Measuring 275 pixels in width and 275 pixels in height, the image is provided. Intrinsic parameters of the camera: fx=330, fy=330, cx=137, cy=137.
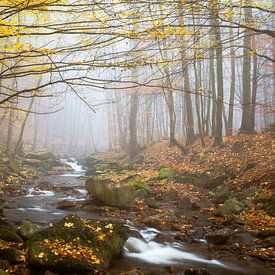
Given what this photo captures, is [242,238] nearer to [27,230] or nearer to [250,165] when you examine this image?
[27,230]

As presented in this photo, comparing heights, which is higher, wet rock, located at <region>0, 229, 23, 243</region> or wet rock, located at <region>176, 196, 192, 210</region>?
wet rock, located at <region>0, 229, 23, 243</region>

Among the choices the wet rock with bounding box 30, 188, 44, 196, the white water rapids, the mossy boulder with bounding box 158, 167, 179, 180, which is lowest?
the white water rapids

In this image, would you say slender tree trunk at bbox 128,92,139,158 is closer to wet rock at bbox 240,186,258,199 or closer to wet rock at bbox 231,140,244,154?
wet rock at bbox 231,140,244,154

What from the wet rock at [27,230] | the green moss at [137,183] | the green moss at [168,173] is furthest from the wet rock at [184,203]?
the wet rock at [27,230]

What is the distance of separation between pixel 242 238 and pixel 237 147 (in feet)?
27.7

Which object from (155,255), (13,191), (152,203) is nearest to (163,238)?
(155,255)

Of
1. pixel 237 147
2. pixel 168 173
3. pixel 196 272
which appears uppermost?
pixel 237 147

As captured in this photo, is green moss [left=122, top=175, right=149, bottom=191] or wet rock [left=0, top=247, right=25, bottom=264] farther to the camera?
green moss [left=122, top=175, right=149, bottom=191]

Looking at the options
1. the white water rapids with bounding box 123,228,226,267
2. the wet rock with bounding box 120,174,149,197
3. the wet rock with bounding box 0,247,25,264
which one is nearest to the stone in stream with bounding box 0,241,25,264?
the wet rock with bounding box 0,247,25,264

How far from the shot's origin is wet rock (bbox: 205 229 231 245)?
7.53 m

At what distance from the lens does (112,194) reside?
11242 millimetres

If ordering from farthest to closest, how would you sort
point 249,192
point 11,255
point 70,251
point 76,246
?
point 249,192 → point 76,246 → point 70,251 → point 11,255

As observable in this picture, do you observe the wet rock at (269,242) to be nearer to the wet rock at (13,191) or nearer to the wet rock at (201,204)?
the wet rock at (201,204)

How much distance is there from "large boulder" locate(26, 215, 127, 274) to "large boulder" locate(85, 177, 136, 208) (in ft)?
12.5
